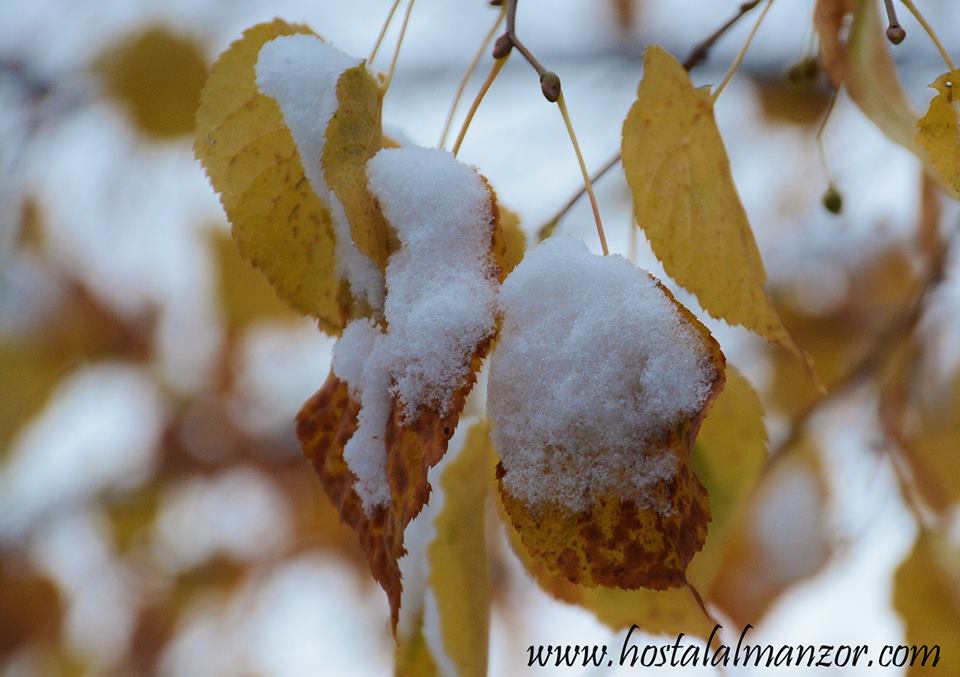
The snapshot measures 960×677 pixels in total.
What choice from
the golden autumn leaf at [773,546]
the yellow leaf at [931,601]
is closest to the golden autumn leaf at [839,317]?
the golden autumn leaf at [773,546]

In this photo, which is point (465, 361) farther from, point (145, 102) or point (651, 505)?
point (145, 102)

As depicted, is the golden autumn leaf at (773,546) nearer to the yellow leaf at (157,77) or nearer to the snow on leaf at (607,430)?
the snow on leaf at (607,430)

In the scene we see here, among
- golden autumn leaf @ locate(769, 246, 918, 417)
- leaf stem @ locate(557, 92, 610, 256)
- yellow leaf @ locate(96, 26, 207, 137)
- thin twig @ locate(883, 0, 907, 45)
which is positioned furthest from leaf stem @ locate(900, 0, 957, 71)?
yellow leaf @ locate(96, 26, 207, 137)

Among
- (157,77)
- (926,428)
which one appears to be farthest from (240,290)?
(926,428)

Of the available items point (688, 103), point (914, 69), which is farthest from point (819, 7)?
point (914, 69)

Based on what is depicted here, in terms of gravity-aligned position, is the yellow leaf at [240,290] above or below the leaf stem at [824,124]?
below

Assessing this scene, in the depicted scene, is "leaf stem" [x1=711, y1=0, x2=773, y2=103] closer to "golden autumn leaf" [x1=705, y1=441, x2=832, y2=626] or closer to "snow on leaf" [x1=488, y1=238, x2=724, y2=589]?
"snow on leaf" [x1=488, y1=238, x2=724, y2=589]

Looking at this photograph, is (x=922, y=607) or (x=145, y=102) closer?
(x=922, y=607)
